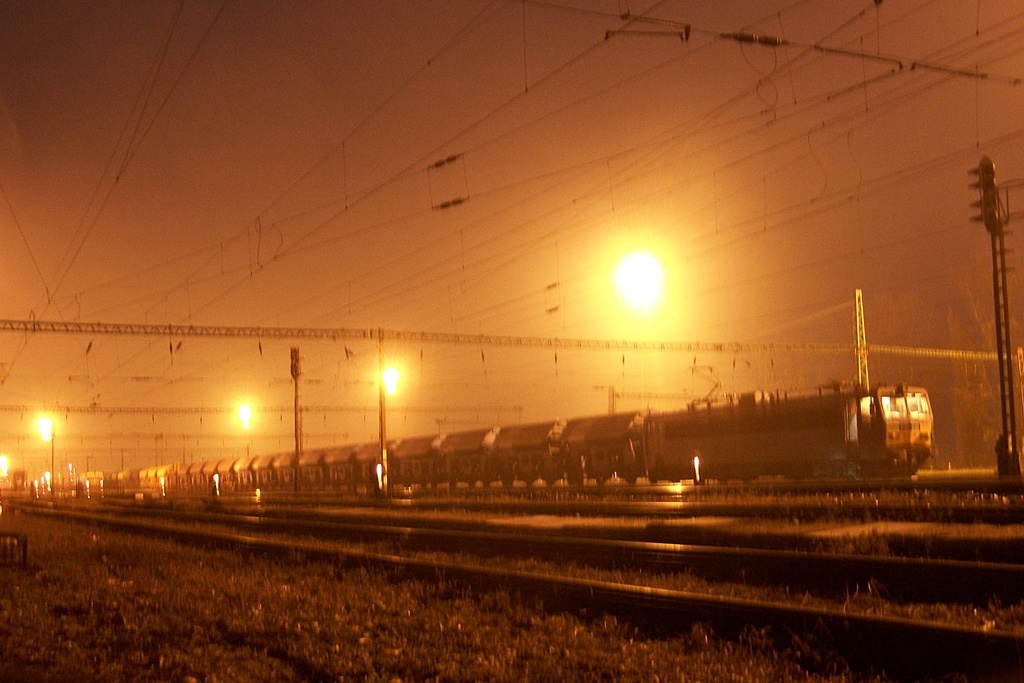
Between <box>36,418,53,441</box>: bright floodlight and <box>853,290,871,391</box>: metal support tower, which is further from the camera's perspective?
<box>36,418,53,441</box>: bright floodlight

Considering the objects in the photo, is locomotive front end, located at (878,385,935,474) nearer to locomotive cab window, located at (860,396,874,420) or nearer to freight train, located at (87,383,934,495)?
freight train, located at (87,383,934,495)

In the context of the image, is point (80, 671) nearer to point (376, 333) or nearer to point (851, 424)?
point (851, 424)

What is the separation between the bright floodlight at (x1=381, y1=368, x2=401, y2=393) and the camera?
39031 millimetres

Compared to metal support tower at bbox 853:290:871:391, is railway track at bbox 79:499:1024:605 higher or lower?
lower

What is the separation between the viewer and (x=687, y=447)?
3903cm

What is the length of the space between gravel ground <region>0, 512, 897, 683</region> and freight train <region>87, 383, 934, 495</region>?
22.5m

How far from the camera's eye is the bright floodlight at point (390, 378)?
39031mm

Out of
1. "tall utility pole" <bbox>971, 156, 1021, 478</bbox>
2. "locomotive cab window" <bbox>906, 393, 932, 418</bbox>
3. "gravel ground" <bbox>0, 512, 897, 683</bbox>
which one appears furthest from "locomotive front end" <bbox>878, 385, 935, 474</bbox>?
"gravel ground" <bbox>0, 512, 897, 683</bbox>

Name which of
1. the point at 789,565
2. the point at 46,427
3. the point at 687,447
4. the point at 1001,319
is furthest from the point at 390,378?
the point at 46,427

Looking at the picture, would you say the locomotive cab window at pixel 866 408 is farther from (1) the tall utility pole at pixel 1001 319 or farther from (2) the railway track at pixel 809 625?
(2) the railway track at pixel 809 625

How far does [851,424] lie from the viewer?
3206 cm

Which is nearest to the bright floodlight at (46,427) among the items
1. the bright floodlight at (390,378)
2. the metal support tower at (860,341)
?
the bright floodlight at (390,378)

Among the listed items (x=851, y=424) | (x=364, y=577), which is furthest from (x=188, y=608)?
(x=851, y=424)

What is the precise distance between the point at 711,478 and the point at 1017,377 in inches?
747
